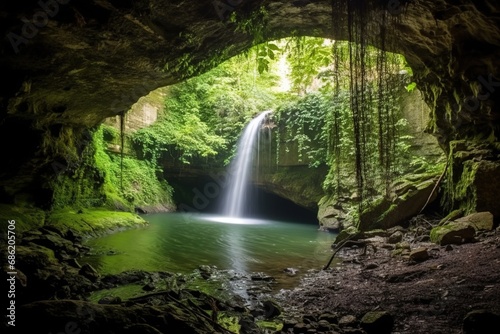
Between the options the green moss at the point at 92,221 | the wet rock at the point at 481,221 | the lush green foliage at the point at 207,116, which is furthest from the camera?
the lush green foliage at the point at 207,116

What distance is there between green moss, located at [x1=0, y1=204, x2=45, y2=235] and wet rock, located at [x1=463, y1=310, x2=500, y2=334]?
27.8ft

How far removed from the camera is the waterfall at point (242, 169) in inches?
692

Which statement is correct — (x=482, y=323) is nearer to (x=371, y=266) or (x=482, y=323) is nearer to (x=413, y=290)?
(x=413, y=290)

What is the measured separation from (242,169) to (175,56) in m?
12.2

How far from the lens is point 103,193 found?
41.0 ft

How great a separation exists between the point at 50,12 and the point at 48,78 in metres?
2.60

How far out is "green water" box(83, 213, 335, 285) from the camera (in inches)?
260

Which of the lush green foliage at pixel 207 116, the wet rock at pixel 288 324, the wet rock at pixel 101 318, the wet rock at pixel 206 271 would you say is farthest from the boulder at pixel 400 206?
the lush green foliage at pixel 207 116

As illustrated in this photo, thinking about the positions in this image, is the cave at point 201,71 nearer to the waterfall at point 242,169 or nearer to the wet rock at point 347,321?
the wet rock at point 347,321

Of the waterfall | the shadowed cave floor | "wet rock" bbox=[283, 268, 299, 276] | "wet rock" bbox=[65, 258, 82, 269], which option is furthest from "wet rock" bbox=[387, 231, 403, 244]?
Answer: the waterfall

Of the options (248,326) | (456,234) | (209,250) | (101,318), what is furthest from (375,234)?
(101,318)

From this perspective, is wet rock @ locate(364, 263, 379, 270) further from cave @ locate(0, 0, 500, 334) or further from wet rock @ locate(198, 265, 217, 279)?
wet rock @ locate(198, 265, 217, 279)

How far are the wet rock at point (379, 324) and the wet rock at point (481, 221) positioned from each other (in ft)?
13.7

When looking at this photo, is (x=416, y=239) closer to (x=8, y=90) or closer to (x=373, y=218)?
(x=373, y=218)
